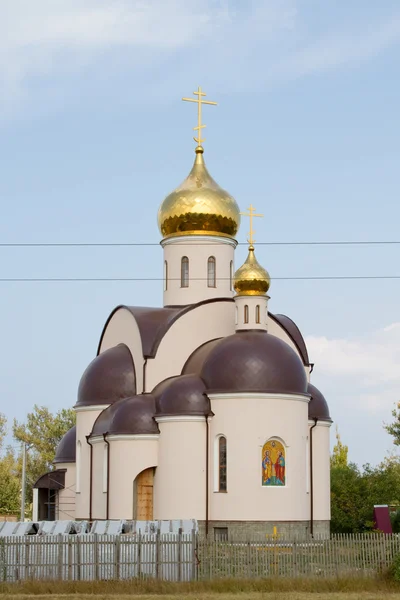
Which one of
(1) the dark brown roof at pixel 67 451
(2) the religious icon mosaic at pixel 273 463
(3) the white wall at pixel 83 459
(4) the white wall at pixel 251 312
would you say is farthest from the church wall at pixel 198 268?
(1) the dark brown roof at pixel 67 451

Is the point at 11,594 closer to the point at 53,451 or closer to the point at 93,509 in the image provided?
the point at 93,509

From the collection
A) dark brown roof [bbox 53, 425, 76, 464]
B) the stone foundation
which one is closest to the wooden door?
the stone foundation

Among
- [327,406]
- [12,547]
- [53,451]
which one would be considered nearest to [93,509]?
[327,406]

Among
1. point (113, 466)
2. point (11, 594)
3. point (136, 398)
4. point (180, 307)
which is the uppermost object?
point (180, 307)

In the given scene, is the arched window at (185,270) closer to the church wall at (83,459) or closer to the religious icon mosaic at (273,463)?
the church wall at (83,459)

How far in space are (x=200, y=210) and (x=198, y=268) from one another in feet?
5.97

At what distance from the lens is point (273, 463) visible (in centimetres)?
2939

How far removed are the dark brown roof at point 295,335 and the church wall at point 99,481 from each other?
6998mm

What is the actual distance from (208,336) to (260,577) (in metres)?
12.3

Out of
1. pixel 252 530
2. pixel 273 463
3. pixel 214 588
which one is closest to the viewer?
pixel 214 588

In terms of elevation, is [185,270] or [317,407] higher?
[185,270]

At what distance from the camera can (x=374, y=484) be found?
38500 millimetres

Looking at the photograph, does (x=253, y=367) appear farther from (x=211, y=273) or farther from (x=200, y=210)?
(x=200, y=210)

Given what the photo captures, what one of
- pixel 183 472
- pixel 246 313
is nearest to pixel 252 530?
pixel 183 472
